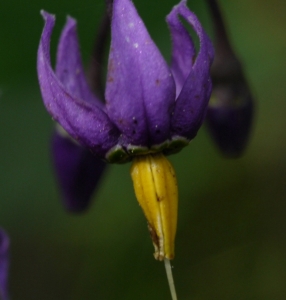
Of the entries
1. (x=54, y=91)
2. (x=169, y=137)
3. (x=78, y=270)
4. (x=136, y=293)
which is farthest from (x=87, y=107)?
(x=78, y=270)

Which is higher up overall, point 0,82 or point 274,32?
point 0,82

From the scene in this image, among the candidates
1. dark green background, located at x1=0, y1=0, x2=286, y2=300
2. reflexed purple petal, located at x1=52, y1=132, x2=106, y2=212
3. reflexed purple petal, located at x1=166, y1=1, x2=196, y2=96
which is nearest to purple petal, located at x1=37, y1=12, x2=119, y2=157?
reflexed purple petal, located at x1=166, y1=1, x2=196, y2=96

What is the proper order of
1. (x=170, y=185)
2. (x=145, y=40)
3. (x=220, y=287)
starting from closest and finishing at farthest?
(x=145, y=40)
(x=170, y=185)
(x=220, y=287)

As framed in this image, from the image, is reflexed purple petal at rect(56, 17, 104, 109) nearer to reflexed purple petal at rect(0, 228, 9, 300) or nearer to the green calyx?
the green calyx

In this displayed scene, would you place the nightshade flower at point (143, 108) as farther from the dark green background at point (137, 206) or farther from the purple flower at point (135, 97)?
the dark green background at point (137, 206)

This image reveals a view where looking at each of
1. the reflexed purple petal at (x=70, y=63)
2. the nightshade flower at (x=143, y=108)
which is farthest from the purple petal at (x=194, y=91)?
the reflexed purple petal at (x=70, y=63)

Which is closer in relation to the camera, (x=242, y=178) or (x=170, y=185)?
(x=170, y=185)

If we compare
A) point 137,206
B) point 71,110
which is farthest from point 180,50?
point 137,206

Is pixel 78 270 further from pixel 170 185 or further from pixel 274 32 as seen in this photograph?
pixel 170 185
